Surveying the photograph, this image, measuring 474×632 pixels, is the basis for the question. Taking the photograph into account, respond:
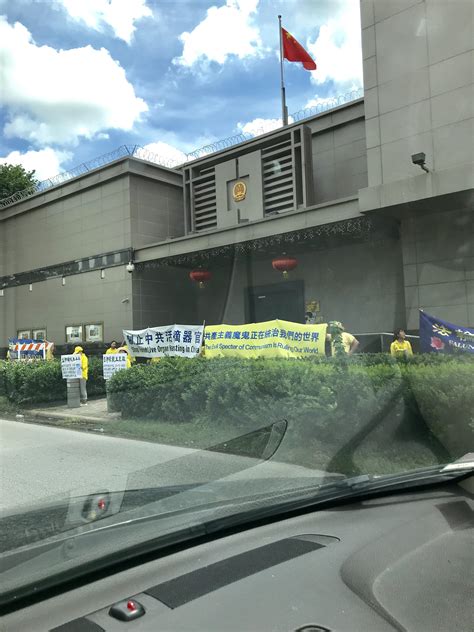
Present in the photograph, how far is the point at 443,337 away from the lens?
931 cm

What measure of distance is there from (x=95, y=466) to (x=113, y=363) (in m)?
5.09

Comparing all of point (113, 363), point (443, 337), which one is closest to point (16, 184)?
point (113, 363)

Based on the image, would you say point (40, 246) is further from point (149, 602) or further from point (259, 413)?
point (149, 602)

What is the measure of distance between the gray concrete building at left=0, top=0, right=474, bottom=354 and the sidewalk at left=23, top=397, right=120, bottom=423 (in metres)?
4.44

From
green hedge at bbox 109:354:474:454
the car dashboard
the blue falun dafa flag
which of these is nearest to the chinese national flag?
green hedge at bbox 109:354:474:454

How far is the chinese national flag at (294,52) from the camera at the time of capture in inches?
232

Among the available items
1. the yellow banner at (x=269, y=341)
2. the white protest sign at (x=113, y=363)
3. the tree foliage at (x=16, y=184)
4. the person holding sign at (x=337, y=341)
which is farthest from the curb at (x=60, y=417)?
the tree foliage at (x=16, y=184)

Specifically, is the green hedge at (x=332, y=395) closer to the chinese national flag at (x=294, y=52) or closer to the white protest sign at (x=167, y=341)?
the white protest sign at (x=167, y=341)

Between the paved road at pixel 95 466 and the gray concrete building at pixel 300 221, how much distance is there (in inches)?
266

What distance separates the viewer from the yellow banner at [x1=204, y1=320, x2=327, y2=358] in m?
9.17

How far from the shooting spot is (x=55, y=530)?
231 centimetres

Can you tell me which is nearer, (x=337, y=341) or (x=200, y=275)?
(x=337, y=341)

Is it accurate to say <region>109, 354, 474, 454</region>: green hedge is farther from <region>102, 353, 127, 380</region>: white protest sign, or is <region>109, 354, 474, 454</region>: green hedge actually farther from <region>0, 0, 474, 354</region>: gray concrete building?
<region>0, 0, 474, 354</region>: gray concrete building

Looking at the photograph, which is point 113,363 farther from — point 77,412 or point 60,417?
point 60,417
